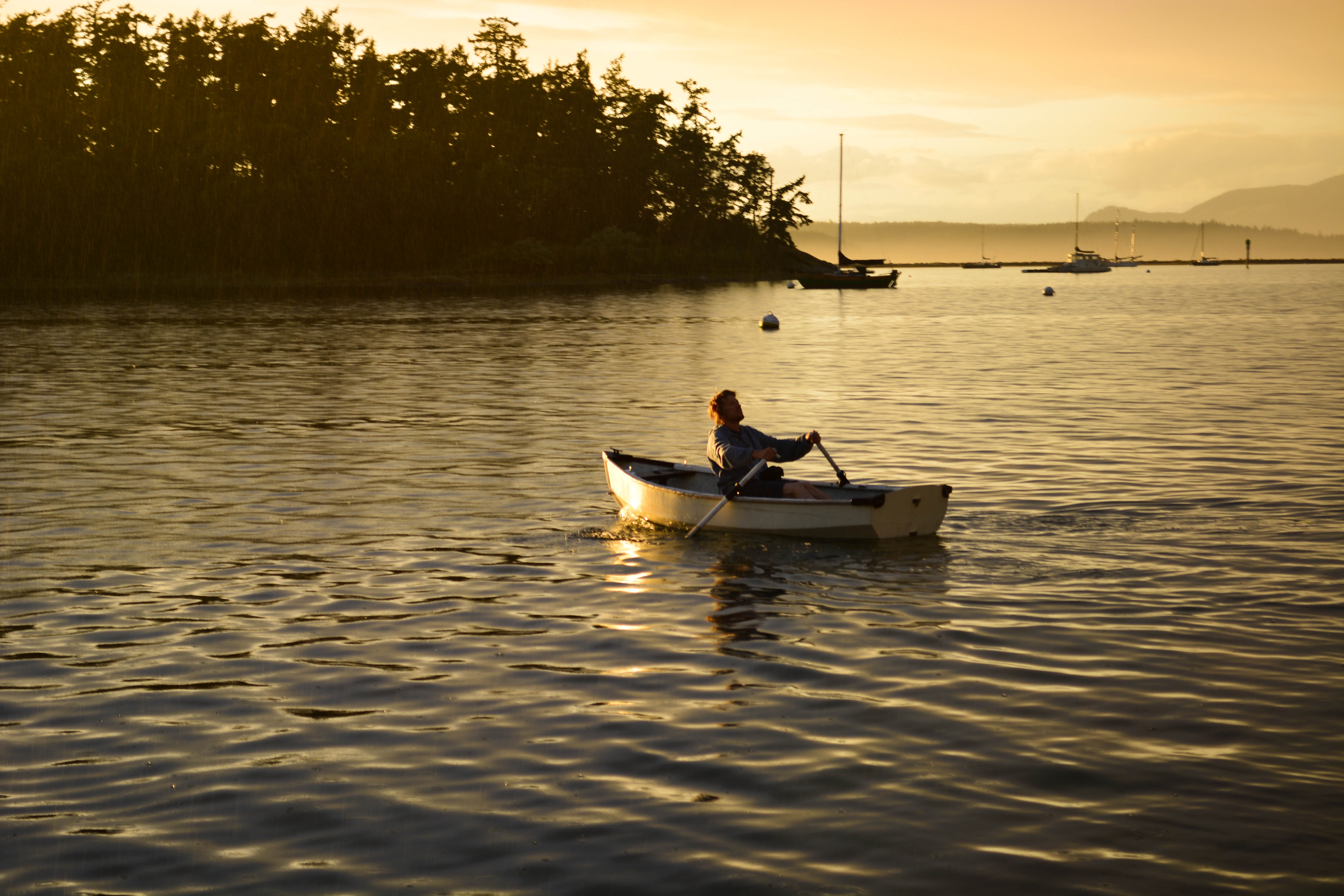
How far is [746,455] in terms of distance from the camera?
1475 centimetres

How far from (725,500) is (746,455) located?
1.97 feet

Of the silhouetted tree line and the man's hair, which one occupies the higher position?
the silhouetted tree line

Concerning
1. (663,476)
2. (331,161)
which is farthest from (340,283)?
(663,476)

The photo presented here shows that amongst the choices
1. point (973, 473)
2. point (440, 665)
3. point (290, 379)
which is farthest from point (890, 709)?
point (290, 379)

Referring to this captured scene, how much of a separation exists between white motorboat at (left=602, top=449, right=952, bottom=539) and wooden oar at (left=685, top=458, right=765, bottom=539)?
6cm

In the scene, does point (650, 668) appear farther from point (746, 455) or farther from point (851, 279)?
point (851, 279)

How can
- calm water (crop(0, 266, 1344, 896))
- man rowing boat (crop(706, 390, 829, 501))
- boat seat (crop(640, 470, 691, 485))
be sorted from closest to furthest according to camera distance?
1. calm water (crop(0, 266, 1344, 896))
2. man rowing boat (crop(706, 390, 829, 501))
3. boat seat (crop(640, 470, 691, 485))

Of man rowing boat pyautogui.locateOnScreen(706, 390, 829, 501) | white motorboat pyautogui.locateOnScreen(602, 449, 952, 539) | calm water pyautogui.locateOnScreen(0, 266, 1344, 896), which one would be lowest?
calm water pyautogui.locateOnScreen(0, 266, 1344, 896)

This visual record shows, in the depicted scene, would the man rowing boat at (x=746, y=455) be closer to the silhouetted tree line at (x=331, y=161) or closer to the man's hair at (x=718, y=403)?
the man's hair at (x=718, y=403)

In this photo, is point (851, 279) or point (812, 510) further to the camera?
point (851, 279)

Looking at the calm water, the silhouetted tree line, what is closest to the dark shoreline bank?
the silhouetted tree line

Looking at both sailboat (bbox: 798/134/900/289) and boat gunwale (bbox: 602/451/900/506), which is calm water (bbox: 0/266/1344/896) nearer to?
boat gunwale (bbox: 602/451/900/506)

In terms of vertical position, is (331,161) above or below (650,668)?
above

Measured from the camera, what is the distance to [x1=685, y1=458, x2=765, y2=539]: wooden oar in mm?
14367
